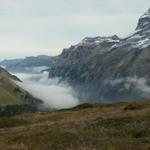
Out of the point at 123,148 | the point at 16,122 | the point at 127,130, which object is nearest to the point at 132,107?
the point at 16,122

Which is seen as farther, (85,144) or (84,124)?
(84,124)

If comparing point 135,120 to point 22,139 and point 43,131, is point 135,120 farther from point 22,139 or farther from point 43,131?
point 22,139

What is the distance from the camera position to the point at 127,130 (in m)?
46.6

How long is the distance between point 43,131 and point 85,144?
9.86 meters

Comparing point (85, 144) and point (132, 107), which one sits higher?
point (132, 107)

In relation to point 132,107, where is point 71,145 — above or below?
below

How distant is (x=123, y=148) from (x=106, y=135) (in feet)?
25.2

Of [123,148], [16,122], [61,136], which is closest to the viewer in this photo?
[123,148]

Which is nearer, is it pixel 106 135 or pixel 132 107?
pixel 106 135

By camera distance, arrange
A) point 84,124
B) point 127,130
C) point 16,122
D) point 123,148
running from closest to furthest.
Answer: point 123,148, point 127,130, point 84,124, point 16,122

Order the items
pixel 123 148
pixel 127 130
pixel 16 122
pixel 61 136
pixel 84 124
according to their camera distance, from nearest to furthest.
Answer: pixel 123 148 < pixel 61 136 < pixel 127 130 < pixel 84 124 < pixel 16 122

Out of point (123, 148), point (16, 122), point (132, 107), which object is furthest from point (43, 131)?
point (132, 107)

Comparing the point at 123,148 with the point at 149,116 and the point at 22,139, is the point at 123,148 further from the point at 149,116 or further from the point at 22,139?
the point at 149,116

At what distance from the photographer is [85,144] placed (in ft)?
127
